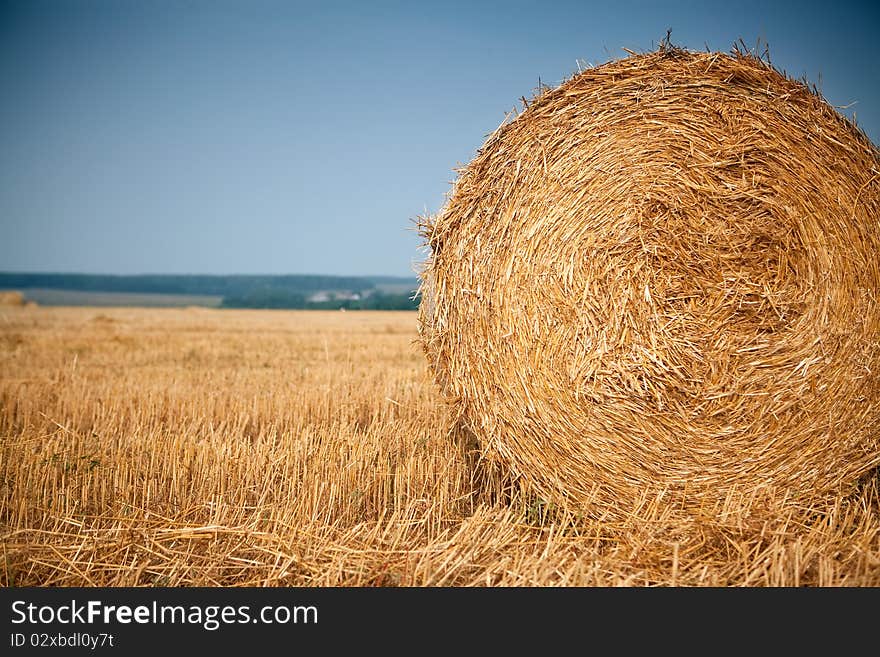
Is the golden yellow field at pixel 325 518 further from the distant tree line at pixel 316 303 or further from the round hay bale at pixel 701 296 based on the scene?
the distant tree line at pixel 316 303

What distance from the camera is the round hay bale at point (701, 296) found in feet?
13.5

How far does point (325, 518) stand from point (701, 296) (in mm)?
2708

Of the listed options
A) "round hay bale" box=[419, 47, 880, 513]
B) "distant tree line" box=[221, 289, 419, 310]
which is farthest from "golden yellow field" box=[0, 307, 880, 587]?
"distant tree line" box=[221, 289, 419, 310]

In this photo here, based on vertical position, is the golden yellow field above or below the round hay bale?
below

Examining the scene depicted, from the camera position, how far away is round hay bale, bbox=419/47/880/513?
4.12m

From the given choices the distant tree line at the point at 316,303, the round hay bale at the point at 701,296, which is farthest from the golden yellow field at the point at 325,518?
the distant tree line at the point at 316,303

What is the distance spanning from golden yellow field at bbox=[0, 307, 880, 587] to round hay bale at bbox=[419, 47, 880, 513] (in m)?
0.31

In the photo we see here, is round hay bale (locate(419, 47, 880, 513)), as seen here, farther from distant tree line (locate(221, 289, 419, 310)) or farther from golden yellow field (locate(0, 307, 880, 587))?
distant tree line (locate(221, 289, 419, 310))

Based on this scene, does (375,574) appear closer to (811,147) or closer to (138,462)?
(138,462)

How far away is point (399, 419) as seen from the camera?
6523 mm

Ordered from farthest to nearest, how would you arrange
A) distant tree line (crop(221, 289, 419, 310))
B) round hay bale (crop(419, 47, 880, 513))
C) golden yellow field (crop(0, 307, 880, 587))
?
distant tree line (crop(221, 289, 419, 310)) < round hay bale (crop(419, 47, 880, 513)) < golden yellow field (crop(0, 307, 880, 587))

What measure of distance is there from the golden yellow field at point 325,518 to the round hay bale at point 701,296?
314 millimetres

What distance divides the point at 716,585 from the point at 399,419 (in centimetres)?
365

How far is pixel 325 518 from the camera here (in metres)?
4.23
